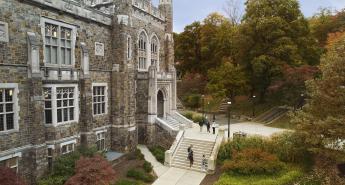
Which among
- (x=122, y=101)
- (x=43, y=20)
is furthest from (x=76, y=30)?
(x=122, y=101)

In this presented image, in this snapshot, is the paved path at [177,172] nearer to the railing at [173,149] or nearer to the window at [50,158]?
the railing at [173,149]

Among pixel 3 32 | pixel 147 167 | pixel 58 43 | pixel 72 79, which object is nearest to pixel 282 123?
pixel 147 167

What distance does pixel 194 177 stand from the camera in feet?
64.9

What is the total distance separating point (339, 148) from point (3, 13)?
843 inches

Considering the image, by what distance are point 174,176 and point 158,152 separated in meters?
4.04

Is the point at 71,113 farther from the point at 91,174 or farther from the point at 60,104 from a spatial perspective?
the point at 91,174

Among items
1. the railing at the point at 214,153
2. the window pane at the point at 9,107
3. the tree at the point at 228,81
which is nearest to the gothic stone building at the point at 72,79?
the window pane at the point at 9,107

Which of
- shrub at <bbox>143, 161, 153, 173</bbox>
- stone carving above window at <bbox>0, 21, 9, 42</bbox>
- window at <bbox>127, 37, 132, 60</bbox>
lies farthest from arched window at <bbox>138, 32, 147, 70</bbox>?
stone carving above window at <bbox>0, 21, 9, 42</bbox>

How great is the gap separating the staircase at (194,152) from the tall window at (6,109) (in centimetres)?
1205

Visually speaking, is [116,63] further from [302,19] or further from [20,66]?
[302,19]

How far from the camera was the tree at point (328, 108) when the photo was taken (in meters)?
16.6

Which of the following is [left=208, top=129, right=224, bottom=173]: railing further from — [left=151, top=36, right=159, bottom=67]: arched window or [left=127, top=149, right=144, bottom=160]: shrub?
[left=151, top=36, right=159, bottom=67]: arched window

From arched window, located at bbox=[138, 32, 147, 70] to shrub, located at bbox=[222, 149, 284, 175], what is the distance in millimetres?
13101

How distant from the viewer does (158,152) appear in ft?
76.9
